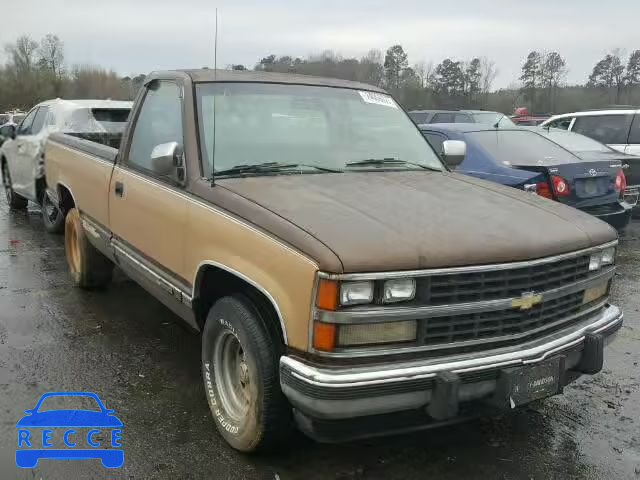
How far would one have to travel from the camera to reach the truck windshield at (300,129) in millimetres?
3619

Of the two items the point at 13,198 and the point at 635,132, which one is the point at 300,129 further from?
the point at 635,132

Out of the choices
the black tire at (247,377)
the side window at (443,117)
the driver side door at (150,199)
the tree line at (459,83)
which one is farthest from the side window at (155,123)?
the tree line at (459,83)

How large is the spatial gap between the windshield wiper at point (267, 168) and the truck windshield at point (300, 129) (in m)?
0.03

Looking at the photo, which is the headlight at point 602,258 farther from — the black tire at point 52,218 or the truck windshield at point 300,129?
the black tire at point 52,218

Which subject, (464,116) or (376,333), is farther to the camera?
(464,116)

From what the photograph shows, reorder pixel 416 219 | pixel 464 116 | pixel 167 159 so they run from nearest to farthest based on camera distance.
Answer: pixel 416 219, pixel 167 159, pixel 464 116

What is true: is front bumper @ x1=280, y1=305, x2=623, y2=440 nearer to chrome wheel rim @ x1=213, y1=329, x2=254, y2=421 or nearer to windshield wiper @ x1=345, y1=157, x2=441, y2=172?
chrome wheel rim @ x1=213, y1=329, x2=254, y2=421

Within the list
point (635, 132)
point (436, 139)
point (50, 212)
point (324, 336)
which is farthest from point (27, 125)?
Answer: point (635, 132)

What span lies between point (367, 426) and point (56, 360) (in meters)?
2.59

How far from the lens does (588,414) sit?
3676mm

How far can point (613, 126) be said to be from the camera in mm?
10461

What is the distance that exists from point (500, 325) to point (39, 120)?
8.39 meters

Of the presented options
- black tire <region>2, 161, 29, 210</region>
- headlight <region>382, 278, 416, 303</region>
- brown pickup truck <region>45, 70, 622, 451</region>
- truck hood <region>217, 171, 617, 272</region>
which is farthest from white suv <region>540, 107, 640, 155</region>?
black tire <region>2, 161, 29, 210</region>

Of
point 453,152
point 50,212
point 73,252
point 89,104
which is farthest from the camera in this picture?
point 89,104
